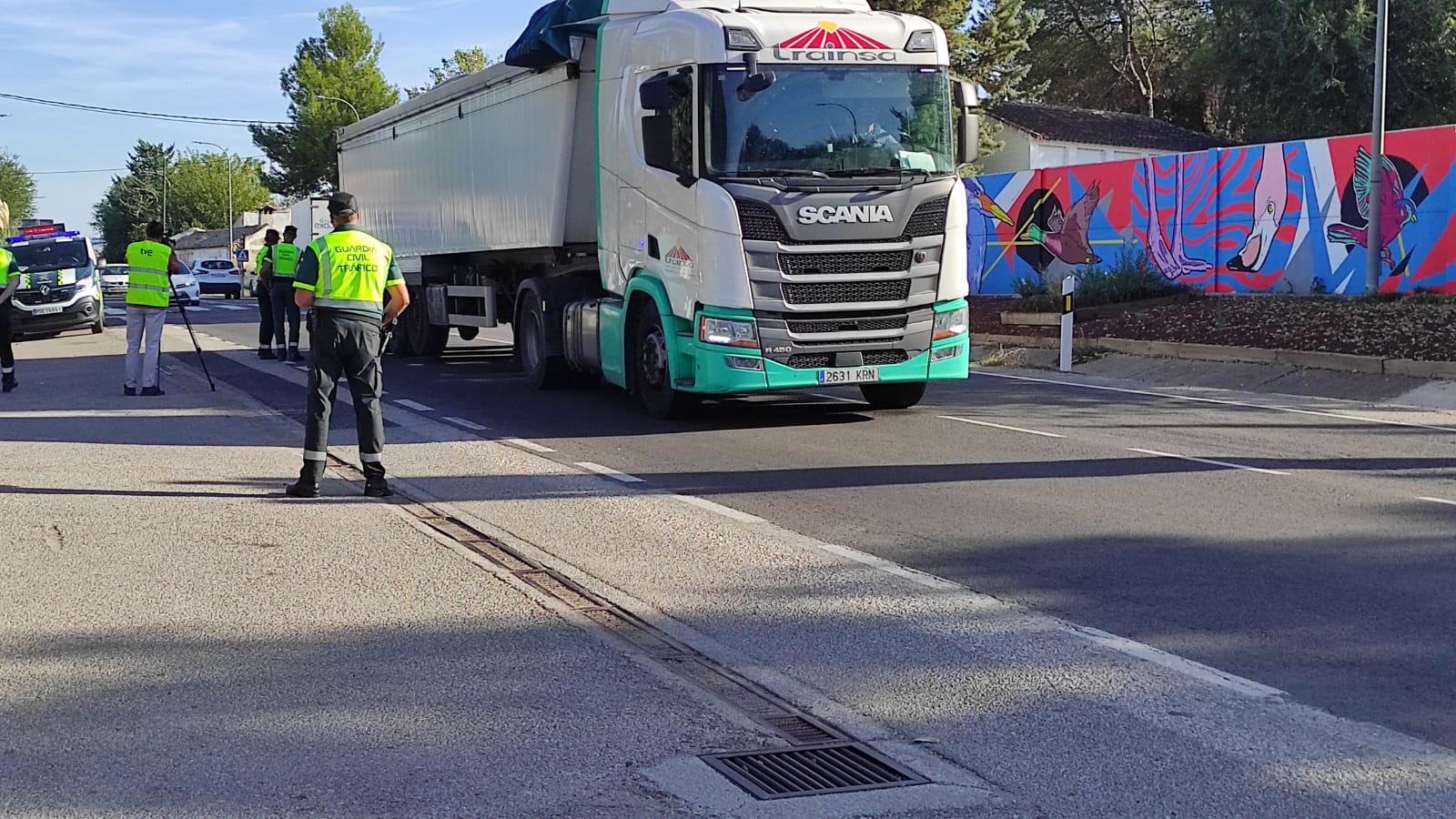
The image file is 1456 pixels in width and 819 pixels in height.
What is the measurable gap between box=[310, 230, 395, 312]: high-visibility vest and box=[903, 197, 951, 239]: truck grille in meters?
4.45

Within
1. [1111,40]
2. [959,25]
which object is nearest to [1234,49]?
[959,25]

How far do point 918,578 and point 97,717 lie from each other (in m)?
3.52

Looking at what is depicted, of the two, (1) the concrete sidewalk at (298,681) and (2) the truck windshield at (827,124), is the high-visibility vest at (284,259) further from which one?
(1) the concrete sidewalk at (298,681)

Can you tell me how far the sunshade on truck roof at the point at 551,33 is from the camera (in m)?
14.2

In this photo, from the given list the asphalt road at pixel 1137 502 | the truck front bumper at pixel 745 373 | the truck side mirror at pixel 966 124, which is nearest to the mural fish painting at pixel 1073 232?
the asphalt road at pixel 1137 502

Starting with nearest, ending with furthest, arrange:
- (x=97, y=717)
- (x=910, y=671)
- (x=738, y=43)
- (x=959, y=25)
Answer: (x=97, y=717), (x=910, y=671), (x=738, y=43), (x=959, y=25)

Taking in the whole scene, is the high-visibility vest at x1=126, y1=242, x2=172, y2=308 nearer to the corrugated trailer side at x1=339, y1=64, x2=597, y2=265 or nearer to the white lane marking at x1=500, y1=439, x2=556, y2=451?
the corrugated trailer side at x1=339, y1=64, x2=597, y2=265

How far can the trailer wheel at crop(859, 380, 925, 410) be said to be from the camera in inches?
525

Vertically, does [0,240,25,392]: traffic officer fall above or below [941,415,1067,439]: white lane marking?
above

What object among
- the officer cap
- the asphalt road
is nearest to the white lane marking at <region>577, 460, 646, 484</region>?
the asphalt road

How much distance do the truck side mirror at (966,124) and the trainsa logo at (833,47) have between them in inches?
25.7

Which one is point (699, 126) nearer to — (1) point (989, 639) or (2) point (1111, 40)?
(1) point (989, 639)

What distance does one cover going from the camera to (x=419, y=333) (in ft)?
67.7

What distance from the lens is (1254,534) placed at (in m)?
7.70
